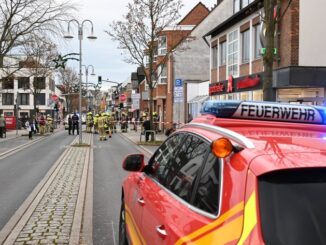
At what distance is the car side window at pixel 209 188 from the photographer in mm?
2823

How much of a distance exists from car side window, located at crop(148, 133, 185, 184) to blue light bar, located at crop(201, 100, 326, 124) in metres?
0.65

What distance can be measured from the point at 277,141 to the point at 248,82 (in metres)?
23.8

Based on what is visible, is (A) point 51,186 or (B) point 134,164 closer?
(B) point 134,164

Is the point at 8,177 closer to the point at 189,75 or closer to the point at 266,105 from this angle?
the point at 266,105

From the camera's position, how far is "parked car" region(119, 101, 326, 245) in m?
2.44

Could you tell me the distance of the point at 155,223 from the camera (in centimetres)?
356

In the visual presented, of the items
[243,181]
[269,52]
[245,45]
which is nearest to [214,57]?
[245,45]

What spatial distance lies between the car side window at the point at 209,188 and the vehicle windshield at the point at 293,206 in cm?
35

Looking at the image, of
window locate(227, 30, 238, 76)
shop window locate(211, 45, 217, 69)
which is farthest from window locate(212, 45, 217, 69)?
window locate(227, 30, 238, 76)

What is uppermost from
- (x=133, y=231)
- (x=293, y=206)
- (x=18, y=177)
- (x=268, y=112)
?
(x=268, y=112)

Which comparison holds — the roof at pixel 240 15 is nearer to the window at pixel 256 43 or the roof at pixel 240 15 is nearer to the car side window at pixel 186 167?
the window at pixel 256 43

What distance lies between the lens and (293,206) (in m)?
2.46

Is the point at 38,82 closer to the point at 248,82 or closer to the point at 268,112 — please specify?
the point at 248,82

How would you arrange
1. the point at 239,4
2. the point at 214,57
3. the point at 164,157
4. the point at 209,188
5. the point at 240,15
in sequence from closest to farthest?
the point at 209,188 → the point at 164,157 → the point at 240,15 → the point at 239,4 → the point at 214,57
